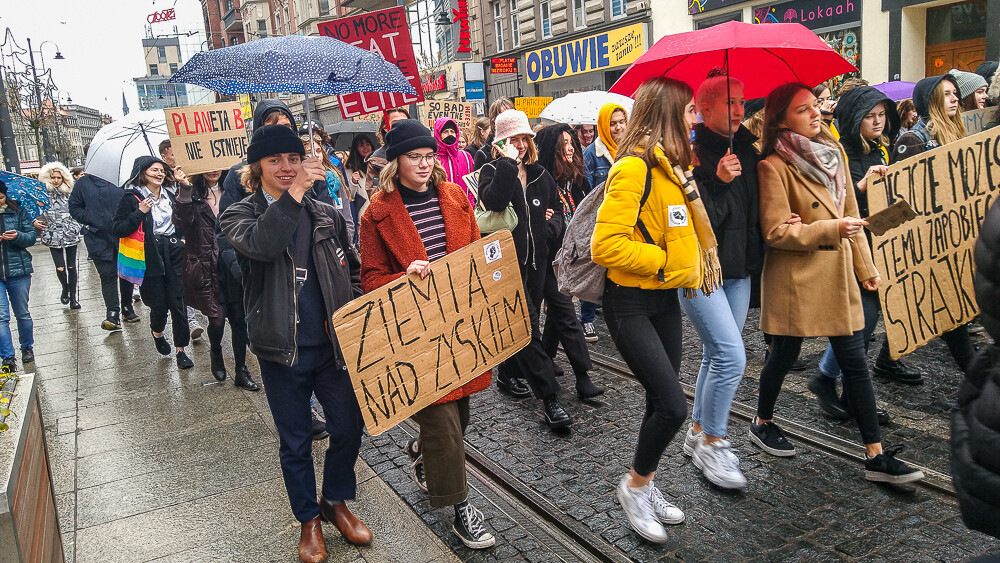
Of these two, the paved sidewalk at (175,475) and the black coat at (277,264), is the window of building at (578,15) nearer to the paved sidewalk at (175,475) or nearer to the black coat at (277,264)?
the paved sidewalk at (175,475)

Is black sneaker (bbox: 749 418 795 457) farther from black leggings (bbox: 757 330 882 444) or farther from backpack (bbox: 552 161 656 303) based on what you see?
backpack (bbox: 552 161 656 303)

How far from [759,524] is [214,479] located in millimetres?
3080

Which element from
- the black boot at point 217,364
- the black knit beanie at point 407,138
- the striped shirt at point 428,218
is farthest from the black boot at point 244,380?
the black knit beanie at point 407,138

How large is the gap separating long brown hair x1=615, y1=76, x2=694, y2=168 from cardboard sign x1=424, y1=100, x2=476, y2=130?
8590 millimetres

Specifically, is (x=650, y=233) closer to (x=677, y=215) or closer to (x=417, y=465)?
(x=677, y=215)

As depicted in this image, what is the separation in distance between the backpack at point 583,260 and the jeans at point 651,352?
81 mm

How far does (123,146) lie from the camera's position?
24.9ft

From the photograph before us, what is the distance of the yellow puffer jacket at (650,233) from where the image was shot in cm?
342

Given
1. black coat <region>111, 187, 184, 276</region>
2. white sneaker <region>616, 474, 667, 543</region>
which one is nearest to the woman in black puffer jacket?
white sneaker <region>616, 474, 667, 543</region>

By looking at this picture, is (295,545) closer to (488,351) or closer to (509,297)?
(488,351)

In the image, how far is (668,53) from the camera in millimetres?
3621

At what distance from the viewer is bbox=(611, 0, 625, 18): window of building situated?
2191cm

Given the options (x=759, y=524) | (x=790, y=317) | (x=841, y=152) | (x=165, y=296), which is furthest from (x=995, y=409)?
(x=165, y=296)

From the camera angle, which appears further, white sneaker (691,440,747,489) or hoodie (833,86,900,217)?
hoodie (833,86,900,217)
